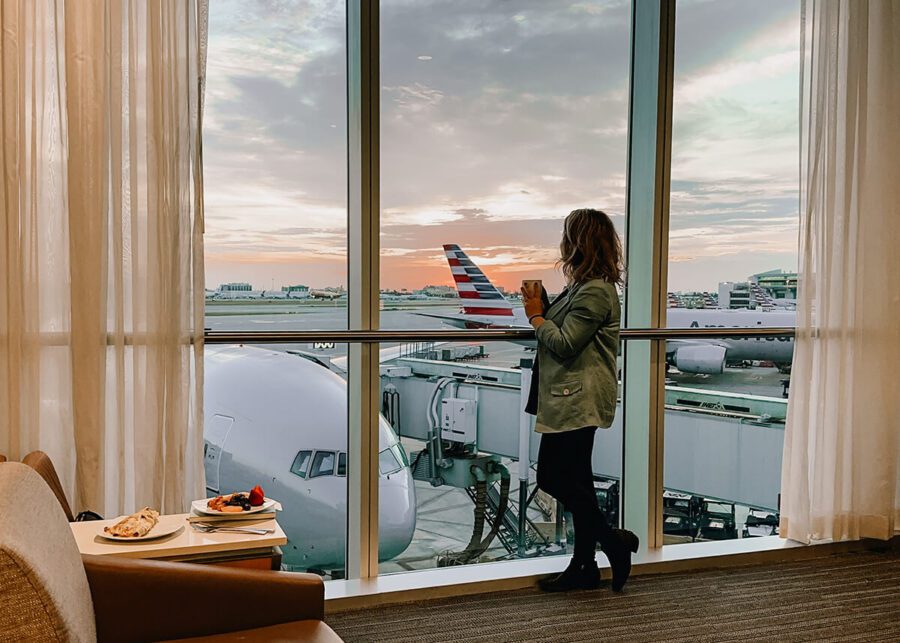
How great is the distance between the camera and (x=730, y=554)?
3.80m

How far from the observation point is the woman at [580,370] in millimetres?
3258

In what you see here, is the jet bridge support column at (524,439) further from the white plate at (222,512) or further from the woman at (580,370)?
the white plate at (222,512)

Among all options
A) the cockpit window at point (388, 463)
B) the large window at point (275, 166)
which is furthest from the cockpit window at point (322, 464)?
the large window at point (275, 166)

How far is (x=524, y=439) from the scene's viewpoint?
3.68m

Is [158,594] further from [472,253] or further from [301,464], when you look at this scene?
[472,253]

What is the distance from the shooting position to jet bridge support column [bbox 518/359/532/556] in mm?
3668

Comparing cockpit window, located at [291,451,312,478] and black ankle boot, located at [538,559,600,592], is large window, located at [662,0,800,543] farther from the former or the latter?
cockpit window, located at [291,451,312,478]

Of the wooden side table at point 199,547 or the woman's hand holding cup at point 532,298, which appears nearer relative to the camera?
the wooden side table at point 199,547

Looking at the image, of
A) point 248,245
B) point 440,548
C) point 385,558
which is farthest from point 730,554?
point 248,245

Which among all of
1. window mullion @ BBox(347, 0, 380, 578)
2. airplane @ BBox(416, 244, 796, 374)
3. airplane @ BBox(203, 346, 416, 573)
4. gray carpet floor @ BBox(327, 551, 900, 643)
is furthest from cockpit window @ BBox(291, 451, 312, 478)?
airplane @ BBox(416, 244, 796, 374)

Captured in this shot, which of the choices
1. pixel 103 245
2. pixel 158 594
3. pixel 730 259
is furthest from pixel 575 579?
pixel 103 245

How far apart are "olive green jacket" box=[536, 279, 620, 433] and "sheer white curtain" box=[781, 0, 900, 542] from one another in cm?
107

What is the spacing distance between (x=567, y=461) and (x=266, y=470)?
3.92ft

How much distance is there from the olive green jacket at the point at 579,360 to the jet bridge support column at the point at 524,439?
0.27 metres
